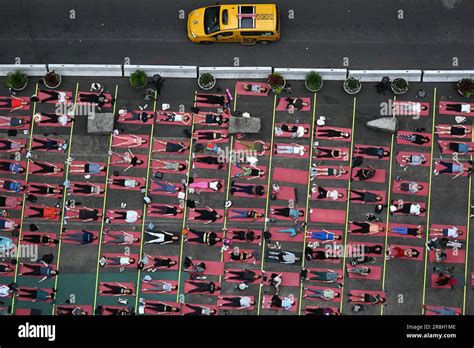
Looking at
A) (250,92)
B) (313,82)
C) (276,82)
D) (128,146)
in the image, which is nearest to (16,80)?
(128,146)

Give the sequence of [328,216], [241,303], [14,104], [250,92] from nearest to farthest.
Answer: [241,303]
[328,216]
[250,92]
[14,104]

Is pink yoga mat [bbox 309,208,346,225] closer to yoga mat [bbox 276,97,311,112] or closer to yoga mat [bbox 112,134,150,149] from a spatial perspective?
yoga mat [bbox 276,97,311,112]

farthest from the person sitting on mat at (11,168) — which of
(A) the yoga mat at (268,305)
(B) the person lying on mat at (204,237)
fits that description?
(A) the yoga mat at (268,305)

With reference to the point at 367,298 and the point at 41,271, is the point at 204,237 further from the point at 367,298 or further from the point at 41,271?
the point at 367,298

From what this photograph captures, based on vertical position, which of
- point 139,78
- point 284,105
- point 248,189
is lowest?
point 248,189

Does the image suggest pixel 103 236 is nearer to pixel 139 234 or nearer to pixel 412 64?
pixel 139 234

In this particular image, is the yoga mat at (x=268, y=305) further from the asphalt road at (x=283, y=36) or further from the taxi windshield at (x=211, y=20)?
the taxi windshield at (x=211, y=20)

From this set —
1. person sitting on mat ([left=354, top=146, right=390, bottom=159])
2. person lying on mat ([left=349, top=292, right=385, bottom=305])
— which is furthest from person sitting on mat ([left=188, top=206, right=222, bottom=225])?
person sitting on mat ([left=354, top=146, right=390, bottom=159])
